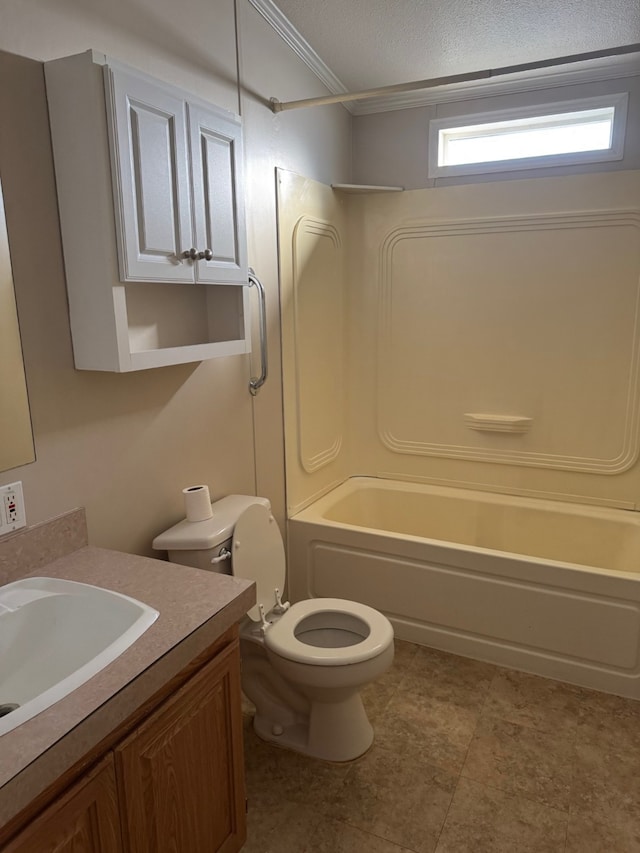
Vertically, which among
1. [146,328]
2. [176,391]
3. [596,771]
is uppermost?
[146,328]

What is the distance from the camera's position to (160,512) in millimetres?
1988

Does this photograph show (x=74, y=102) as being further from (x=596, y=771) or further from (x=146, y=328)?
(x=596, y=771)

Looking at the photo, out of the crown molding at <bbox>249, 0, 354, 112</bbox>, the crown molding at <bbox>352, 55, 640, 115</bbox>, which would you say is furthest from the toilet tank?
the crown molding at <bbox>352, 55, 640, 115</bbox>

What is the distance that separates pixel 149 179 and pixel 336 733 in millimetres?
1860

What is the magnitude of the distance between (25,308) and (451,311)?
7.39 ft

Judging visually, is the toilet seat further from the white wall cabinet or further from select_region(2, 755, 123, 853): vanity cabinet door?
the white wall cabinet

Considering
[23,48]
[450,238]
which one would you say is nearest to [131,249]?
[23,48]

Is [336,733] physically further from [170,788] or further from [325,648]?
[170,788]

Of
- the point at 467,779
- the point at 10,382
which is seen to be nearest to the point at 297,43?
the point at 10,382

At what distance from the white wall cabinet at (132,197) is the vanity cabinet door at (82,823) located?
94 cm

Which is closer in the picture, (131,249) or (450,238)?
(131,249)

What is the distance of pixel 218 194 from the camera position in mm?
1803

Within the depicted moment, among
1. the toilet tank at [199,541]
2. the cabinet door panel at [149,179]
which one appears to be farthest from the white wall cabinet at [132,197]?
the toilet tank at [199,541]

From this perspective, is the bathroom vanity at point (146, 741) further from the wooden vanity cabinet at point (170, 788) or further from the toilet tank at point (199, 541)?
the toilet tank at point (199, 541)
